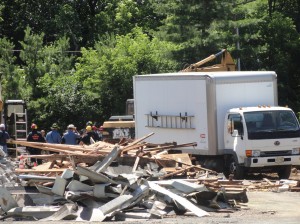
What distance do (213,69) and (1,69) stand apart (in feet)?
73.2

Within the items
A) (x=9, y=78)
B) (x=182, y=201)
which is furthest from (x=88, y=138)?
(x=9, y=78)

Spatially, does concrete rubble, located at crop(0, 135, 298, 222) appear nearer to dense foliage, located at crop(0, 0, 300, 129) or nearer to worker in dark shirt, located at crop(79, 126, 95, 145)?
worker in dark shirt, located at crop(79, 126, 95, 145)

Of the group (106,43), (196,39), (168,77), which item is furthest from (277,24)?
(168,77)

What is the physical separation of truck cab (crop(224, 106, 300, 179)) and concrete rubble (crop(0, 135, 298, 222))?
5534 millimetres

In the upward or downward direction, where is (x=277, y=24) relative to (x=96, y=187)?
upward

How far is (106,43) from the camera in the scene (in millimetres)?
57375

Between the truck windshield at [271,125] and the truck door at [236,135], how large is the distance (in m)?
0.23

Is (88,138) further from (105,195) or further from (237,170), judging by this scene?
(105,195)

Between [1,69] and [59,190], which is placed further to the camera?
[1,69]

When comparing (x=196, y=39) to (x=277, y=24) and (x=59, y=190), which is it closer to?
(x=277, y=24)

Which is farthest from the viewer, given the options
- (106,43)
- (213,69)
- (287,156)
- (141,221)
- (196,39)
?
(106,43)

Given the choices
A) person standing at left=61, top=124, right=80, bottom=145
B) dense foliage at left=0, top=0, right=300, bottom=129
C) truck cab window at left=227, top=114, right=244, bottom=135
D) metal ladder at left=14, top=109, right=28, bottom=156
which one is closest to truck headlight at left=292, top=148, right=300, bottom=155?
truck cab window at left=227, top=114, right=244, bottom=135

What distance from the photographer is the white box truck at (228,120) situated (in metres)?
27.6

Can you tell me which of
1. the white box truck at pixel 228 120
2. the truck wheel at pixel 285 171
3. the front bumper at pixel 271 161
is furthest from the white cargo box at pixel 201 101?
the truck wheel at pixel 285 171
